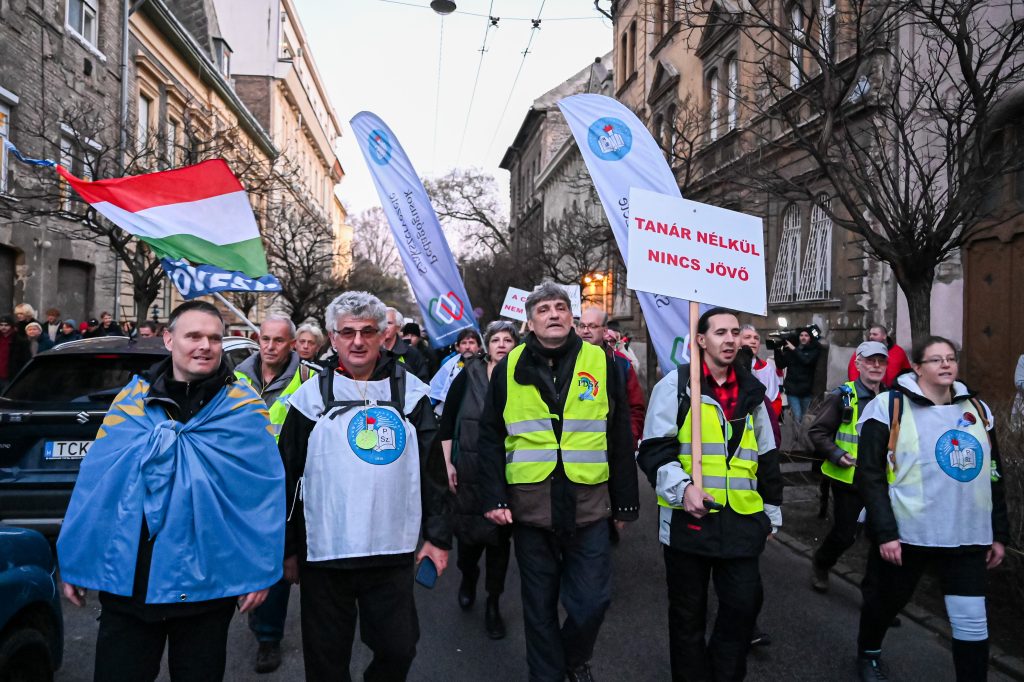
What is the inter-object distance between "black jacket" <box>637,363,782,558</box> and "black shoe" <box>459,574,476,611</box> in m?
2.11

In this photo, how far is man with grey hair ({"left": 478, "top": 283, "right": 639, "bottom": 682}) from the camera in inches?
149

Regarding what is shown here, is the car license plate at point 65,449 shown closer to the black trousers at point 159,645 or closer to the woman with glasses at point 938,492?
the black trousers at point 159,645

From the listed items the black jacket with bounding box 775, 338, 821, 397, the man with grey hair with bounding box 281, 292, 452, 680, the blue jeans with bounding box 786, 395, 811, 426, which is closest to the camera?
the man with grey hair with bounding box 281, 292, 452, 680

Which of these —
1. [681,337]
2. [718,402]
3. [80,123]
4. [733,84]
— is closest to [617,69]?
[733,84]

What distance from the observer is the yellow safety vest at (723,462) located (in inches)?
144

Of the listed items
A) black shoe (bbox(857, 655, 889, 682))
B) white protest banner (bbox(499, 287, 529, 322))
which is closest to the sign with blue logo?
black shoe (bbox(857, 655, 889, 682))

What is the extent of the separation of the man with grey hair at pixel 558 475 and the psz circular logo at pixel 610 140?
2.56 meters

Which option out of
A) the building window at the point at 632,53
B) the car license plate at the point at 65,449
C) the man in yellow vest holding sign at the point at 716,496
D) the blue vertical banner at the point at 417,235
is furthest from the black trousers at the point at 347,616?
the building window at the point at 632,53

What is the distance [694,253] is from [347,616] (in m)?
2.43

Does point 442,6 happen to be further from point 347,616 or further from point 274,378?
point 347,616

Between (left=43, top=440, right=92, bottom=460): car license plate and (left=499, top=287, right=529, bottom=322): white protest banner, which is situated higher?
(left=499, top=287, right=529, bottom=322): white protest banner

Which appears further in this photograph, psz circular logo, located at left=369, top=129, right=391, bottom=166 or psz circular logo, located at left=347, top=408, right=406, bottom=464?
psz circular logo, located at left=369, top=129, right=391, bottom=166

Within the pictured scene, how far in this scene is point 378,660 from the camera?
330 centimetres

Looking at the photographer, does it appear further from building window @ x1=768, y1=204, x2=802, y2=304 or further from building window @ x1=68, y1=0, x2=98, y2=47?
building window @ x1=68, y1=0, x2=98, y2=47
